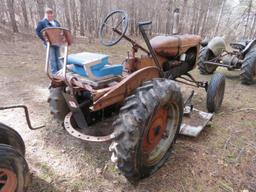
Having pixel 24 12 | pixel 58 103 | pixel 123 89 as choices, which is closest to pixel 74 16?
pixel 24 12

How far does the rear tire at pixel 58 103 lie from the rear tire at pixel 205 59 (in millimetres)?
3857

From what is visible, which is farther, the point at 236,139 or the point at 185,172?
the point at 236,139

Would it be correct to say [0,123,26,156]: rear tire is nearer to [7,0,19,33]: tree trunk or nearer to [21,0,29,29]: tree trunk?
[7,0,19,33]: tree trunk

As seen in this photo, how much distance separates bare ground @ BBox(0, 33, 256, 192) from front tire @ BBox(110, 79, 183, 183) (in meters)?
0.22

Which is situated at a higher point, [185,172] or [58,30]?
[58,30]

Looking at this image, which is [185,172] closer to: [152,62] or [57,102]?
[152,62]

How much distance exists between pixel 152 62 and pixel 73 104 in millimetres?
1220

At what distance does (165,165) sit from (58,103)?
1.43m

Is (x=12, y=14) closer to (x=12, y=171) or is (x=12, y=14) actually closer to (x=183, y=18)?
(x=183, y=18)

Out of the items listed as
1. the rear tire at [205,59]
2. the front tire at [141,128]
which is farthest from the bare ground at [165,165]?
the rear tire at [205,59]

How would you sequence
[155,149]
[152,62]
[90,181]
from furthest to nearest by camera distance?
1. [152,62]
2. [155,149]
3. [90,181]

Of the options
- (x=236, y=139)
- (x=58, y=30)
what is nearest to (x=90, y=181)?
(x=58, y=30)

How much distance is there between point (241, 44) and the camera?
5680mm

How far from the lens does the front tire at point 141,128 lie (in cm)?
187
